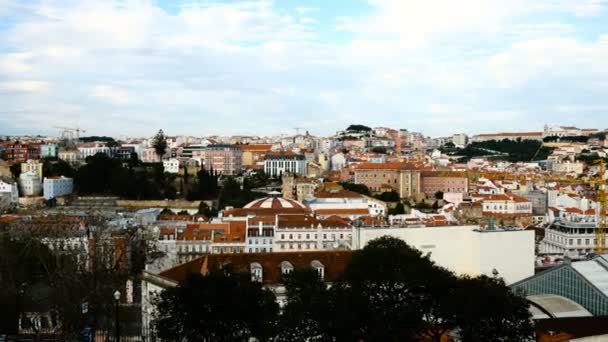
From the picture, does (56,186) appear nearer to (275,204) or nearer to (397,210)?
(275,204)

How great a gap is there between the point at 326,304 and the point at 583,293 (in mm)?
9287

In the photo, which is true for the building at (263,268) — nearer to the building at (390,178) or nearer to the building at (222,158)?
the building at (390,178)

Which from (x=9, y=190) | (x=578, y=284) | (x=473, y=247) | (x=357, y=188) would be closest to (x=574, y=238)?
(x=473, y=247)

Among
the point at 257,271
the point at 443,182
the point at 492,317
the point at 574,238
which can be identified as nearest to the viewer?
the point at 492,317

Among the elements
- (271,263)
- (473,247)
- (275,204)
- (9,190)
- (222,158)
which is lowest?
(9,190)

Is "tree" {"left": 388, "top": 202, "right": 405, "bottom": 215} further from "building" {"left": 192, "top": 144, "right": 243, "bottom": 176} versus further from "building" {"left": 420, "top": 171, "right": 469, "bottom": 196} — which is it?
"building" {"left": 192, "top": 144, "right": 243, "bottom": 176}

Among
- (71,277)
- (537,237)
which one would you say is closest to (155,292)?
(71,277)

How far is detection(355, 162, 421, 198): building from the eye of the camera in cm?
6200

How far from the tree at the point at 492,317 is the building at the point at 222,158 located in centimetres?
5963

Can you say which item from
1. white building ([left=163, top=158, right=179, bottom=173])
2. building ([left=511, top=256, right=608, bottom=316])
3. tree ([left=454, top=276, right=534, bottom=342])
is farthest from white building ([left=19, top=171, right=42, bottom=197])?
tree ([left=454, top=276, right=534, bottom=342])

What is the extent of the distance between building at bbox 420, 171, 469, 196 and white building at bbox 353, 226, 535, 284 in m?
36.3

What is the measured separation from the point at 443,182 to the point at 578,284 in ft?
135

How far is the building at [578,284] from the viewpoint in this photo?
66.7 feet

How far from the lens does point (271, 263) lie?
68.0ft
